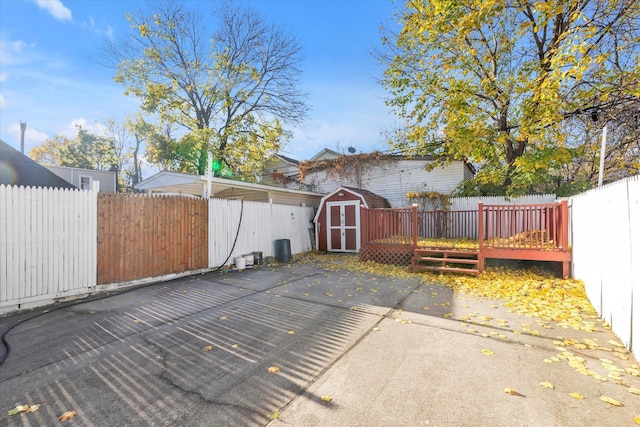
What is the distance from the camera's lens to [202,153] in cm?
1938

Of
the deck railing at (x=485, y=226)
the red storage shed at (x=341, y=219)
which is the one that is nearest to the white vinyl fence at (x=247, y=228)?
the red storage shed at (x=341, y=219)

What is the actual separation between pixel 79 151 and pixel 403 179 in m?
34.5

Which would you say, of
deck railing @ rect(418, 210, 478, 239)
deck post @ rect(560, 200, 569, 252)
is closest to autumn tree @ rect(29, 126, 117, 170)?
deck railing @ rect(418, 210, 478, 239)

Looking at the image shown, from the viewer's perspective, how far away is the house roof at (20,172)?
7555 mm

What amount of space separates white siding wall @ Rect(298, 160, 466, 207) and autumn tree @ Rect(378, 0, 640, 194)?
97 cm

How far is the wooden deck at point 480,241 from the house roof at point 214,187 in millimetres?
4446

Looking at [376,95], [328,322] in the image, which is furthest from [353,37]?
[328,322]

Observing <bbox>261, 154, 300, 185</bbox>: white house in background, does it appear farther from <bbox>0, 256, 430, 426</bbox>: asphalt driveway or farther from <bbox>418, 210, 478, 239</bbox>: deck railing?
<bbox>0, 256, 430, 426</bbox>: asphalt driveway

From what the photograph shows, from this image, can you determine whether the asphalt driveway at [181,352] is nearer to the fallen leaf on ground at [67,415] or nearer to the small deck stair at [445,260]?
the fallen leaf on ground at [67,415]

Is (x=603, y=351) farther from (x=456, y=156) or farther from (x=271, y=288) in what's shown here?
(x=456, y=156)

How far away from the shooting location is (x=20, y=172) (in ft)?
26.3

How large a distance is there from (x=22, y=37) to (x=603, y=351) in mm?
15102

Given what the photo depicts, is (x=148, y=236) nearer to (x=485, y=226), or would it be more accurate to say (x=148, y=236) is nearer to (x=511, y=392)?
(x=511, y=392)

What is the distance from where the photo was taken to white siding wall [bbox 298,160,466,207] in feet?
44.8
